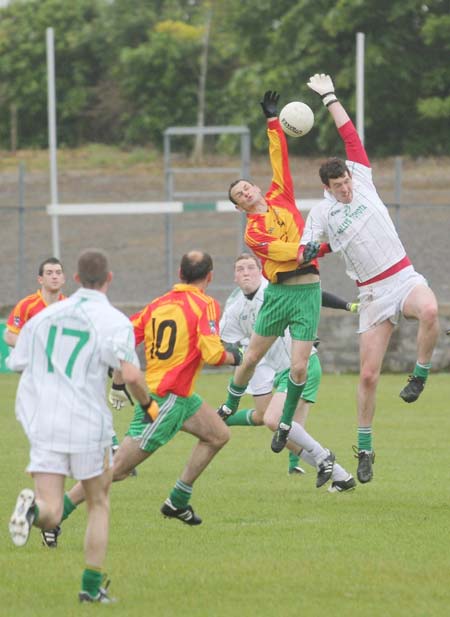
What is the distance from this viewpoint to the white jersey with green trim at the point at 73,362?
6812 millimetres

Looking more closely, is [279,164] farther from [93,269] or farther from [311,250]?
[93,269]

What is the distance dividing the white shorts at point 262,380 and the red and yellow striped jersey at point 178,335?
3.85 meters

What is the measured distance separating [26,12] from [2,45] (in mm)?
2237

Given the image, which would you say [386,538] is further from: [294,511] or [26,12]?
[26,12]

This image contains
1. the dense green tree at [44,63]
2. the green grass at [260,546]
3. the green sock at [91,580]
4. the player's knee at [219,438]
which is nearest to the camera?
the green sock at [91,580]

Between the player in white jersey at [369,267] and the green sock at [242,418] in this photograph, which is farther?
the green sock at [242,418]

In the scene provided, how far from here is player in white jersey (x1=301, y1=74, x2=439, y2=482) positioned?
1050cm

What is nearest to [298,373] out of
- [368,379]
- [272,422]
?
[368,379]

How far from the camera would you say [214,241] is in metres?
32.4

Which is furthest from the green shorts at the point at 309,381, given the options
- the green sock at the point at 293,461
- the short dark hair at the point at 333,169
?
the short dark hair at the point at 333,169

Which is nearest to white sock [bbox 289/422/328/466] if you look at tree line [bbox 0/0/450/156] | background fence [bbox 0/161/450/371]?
background fence [bbox 0/161/450/371]

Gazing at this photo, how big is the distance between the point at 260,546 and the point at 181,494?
0.68 meters

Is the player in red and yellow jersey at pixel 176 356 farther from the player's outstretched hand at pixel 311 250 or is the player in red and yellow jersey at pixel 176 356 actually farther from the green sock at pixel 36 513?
the green sock at pixel 36 513

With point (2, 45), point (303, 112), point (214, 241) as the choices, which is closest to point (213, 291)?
point (214, 241)
